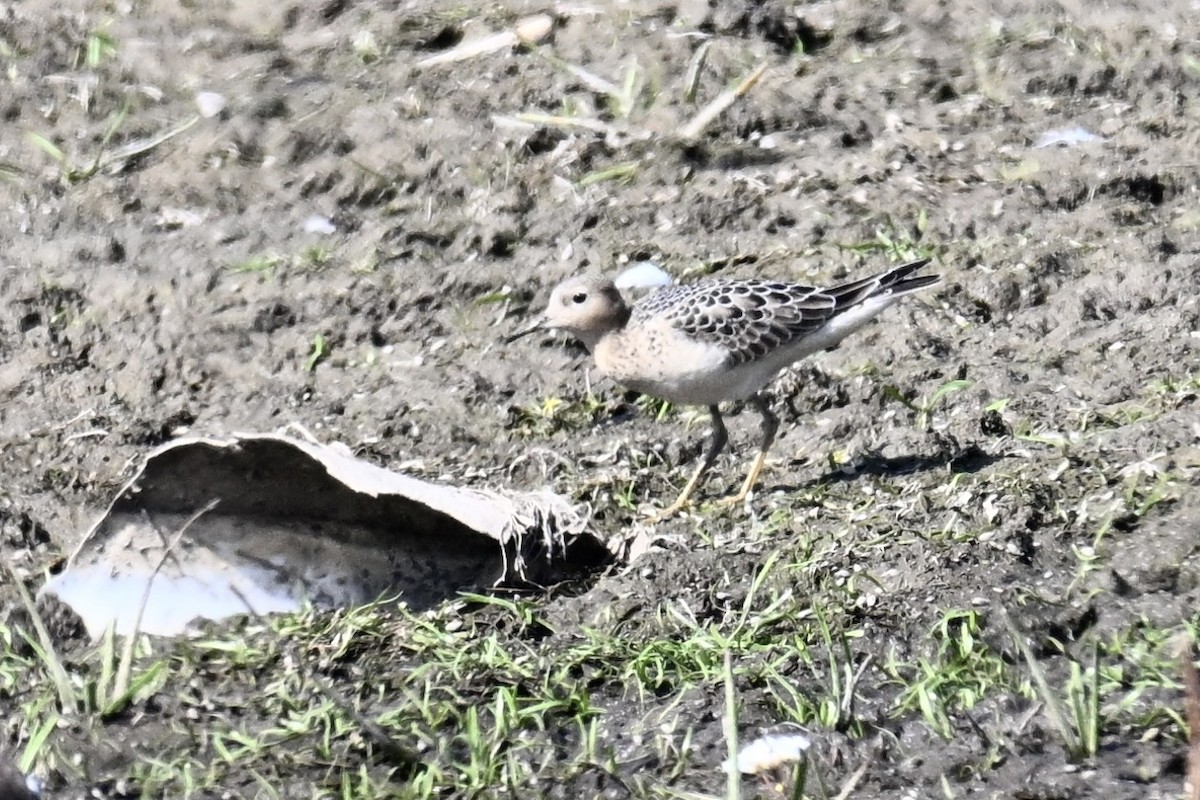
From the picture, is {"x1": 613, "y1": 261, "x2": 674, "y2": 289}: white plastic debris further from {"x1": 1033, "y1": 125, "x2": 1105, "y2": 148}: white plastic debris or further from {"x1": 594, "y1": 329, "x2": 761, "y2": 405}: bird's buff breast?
{"x1": 1033, "y1": 125, "x2": 1105, "y2": 148}: white plastic debris

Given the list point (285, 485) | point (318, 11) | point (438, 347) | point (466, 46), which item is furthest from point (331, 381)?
point (318, 11)

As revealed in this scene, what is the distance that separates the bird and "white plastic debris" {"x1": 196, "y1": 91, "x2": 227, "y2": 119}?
9.46 feet

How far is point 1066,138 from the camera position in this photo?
806cm

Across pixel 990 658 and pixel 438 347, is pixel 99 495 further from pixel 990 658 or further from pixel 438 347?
pixel 990 658

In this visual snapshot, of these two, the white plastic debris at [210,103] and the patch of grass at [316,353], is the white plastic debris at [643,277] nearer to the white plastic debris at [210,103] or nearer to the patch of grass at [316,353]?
the patch of grass at [316,353]

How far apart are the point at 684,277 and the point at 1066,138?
2.05 meters

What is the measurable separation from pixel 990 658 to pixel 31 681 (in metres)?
2.55

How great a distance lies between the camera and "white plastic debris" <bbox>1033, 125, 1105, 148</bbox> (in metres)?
8.02

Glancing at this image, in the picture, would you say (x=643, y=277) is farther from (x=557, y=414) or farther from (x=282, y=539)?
(x=282, y=539)

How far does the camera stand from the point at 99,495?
19.5 feet

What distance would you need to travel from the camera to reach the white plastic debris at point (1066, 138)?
802 centimetres

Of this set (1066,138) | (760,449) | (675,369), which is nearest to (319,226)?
(675,369)

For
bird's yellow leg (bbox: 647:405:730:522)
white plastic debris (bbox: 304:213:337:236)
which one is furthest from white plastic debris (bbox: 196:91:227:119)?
bird's yellow leg (bbox: 647:405:730:522)

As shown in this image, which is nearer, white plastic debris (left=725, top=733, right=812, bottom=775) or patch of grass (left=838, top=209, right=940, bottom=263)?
white plastic debris (left=725, top=733, right=812, bottom=775)
